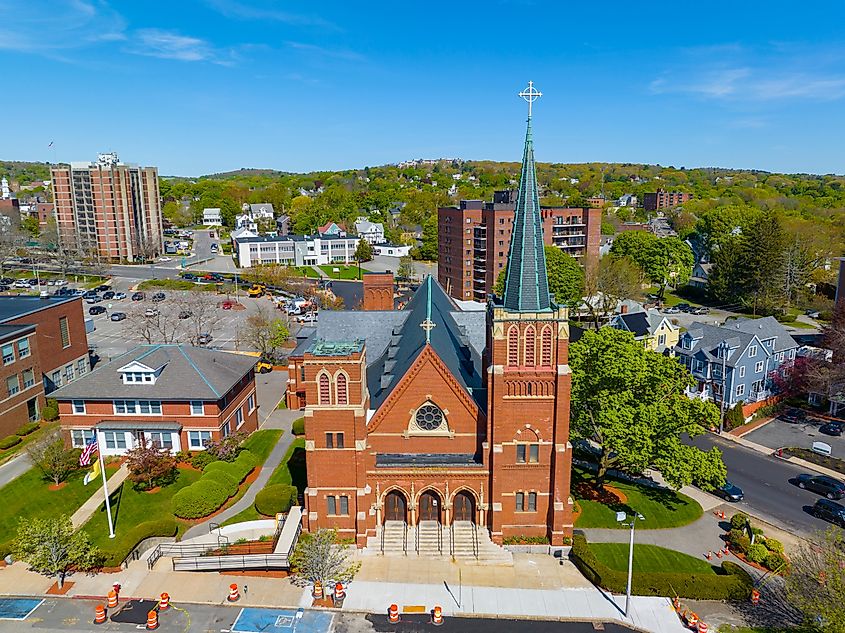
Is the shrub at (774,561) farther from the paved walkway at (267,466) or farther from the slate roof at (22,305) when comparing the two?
the slate roof at (22,305)

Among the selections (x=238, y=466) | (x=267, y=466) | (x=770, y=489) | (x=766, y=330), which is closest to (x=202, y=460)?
(x=238, y=466)

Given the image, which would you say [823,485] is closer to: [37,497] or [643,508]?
[643,508]

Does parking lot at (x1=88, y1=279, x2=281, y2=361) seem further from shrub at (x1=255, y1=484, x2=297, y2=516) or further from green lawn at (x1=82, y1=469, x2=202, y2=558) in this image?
shrub at (x1=255, y1=484, x2=297, y2=516)

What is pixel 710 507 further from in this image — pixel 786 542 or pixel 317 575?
pixel 317 575

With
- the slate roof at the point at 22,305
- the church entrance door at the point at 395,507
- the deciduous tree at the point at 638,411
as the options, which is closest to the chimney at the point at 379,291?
the deciduous tree at the point at 638,411

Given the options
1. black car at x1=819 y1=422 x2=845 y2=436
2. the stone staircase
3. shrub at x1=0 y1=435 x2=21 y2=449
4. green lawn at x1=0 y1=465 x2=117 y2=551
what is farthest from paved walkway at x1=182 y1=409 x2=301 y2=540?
black car at x1=819 y1=422 x2=845 y2=436
